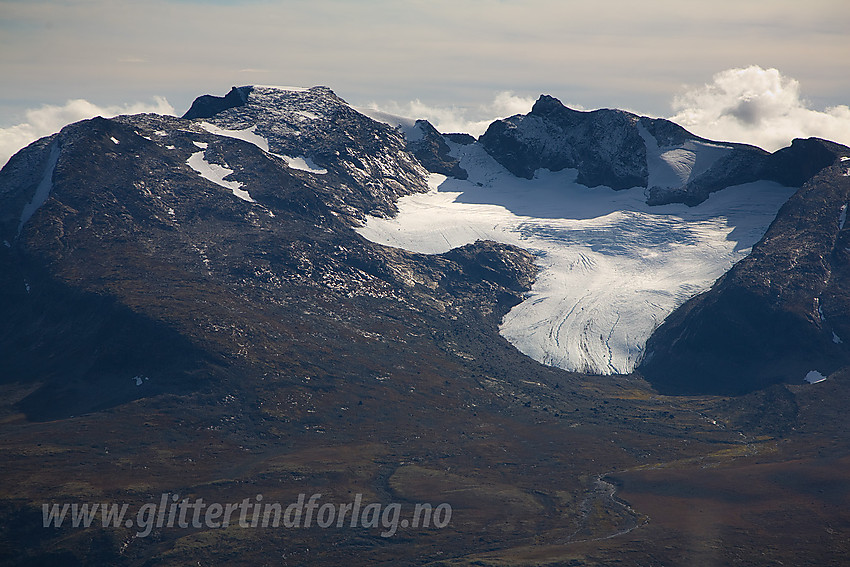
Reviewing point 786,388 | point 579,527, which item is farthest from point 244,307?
point 786,388

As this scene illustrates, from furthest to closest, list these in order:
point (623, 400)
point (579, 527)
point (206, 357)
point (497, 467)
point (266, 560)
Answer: point (623, 400) < point (206, 357) < point (497, 467) < point (579, 527) < point (266, 560)

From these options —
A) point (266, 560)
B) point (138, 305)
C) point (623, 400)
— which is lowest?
point (266, 560)

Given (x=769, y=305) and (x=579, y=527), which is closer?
(x=579, y=527)

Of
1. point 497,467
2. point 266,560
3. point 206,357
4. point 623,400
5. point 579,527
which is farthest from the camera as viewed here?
point 623,400

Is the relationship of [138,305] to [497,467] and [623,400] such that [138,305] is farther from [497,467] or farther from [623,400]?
[623,400]

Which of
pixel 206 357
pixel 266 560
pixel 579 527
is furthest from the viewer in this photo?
pixel 206 357

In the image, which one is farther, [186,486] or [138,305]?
[138,305]

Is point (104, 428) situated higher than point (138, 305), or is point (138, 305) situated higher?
point (138, 305)

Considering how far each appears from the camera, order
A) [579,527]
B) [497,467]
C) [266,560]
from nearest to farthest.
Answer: [266,560]
[579,527]
[497,467]

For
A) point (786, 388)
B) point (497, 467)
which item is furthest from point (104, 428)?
point (786, 388)

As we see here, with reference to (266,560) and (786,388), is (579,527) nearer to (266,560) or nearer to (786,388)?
(266,560)
